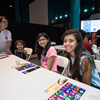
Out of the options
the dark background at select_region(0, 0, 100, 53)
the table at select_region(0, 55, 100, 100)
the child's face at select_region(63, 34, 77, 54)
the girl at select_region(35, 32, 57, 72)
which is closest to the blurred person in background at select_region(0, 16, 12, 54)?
the girl at select_region(35, 32, 57, 72)

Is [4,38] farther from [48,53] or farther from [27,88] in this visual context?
[27,88]

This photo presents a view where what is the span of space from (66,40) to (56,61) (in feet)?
1.79

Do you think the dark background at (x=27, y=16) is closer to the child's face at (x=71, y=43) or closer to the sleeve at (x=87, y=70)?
the child's face at (x=71, y=43)

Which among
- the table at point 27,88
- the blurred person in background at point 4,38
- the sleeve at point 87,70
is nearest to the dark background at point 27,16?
the blurred person in background at point 4,38

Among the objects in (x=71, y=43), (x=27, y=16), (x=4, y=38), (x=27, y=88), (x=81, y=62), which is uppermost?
(x=27, y=16)

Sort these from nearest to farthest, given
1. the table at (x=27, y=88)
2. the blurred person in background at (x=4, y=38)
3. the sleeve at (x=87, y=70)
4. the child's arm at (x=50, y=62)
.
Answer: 1. the table at (x=27, y=88)
2. the sleeve at (x=87, y=70)
3. the child's arm at (x=50, y=62)
4. the blurred person in background at (x=4, y=38)

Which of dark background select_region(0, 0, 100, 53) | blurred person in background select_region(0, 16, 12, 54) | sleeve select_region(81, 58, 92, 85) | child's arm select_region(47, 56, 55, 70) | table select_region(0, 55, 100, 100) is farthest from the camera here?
dark background select_region(0, 0, 100, 53)

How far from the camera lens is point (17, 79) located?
88cm

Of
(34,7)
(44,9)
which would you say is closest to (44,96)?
(44,9)

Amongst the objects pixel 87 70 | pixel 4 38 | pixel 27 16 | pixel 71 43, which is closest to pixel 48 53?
pixel 71 43

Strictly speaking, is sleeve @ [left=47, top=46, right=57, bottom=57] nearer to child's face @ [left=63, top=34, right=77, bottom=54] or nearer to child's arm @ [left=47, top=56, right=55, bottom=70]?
child's arm @ [left=47, top=56, right=55, bottom=70]

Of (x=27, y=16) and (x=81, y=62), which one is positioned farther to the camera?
(x=27, y=16)

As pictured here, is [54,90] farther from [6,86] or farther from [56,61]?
[56,61]

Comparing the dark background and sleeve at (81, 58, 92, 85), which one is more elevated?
the dark background
